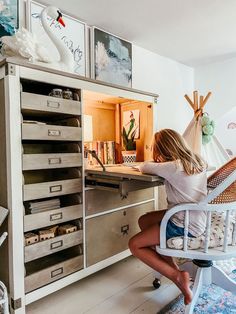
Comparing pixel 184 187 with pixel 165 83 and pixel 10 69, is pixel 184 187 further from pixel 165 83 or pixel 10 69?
pixel 165 83

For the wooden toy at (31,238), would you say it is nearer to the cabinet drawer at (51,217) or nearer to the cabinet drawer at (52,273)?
the cabinet drawer at (51,217)

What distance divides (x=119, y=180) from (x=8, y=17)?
140cm

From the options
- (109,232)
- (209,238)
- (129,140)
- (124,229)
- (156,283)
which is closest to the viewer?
(209,238)

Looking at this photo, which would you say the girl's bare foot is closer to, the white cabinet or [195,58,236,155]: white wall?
the white cabinet

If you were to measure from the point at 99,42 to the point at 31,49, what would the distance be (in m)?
1.07

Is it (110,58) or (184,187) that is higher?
(110,58)

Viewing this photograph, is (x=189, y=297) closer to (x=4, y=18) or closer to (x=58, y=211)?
(x=58, y=211)

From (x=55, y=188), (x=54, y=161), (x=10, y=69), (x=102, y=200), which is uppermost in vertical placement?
(x=10, y=69)

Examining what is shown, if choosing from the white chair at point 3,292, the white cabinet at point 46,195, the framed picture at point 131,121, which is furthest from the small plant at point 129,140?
the white chair at point 3,292

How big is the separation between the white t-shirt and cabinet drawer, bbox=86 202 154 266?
620 millimetres

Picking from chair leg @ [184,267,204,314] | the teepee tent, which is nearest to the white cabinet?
chair leg @ [184,267,204,314]

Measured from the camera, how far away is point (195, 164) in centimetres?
137

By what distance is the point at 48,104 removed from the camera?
1.52 meters

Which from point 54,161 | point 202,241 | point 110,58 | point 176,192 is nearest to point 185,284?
point 202,241
